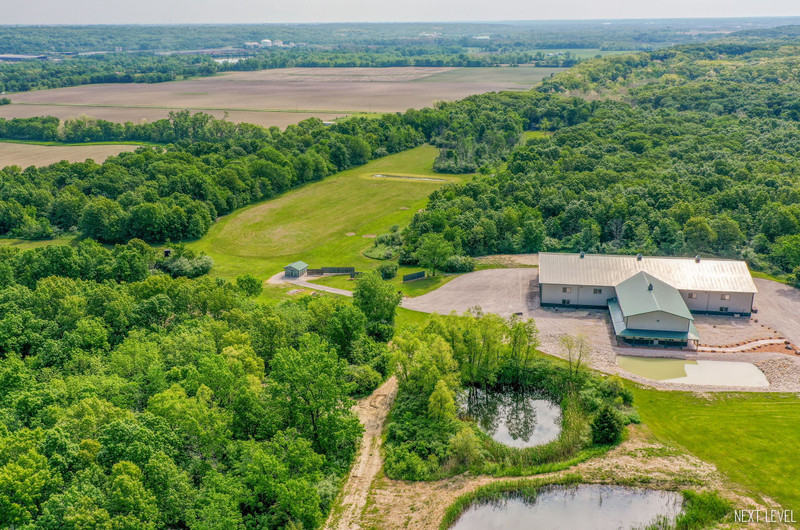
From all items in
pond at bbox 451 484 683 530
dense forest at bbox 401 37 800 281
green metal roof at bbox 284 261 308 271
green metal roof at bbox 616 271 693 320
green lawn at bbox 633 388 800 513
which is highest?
dense forest at bbox 401 37 800 281

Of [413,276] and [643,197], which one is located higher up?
[643,197]

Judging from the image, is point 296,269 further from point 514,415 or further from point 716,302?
point 716,302

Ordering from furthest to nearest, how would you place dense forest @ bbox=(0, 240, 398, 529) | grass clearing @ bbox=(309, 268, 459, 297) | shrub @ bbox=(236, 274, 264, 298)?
grass clearing @ bbox=(309, 268, 459, 297)
shrub @ bbox=(236, 274, 264, 298)
dense forest @ bbox=(0, 240, 398, 529)

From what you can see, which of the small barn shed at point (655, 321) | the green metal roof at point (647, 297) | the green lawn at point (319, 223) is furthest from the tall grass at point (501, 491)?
the green lawn at point (319, 223)

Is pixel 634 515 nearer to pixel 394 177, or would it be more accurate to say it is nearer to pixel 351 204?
pixel 351 204

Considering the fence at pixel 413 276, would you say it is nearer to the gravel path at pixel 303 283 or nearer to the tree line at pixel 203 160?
the gravel path at pixel 303 283

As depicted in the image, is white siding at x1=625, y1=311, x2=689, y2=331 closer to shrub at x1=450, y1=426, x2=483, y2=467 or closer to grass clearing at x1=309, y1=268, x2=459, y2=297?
grass clearing at x1=309, y1=268, x2=459, y2=297

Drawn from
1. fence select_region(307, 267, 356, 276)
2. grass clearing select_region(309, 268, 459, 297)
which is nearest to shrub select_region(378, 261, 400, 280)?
grass clearing select_region(309, 268, 459, 297)

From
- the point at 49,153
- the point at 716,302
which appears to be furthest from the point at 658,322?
the point at 49,153
